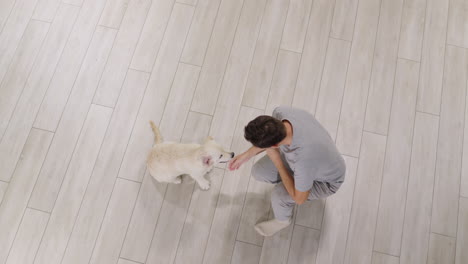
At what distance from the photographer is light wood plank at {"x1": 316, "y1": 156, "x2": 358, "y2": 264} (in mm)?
2016

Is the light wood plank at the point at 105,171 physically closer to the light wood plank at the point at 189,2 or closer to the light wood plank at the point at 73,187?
the light wood plank at the point at 73,187

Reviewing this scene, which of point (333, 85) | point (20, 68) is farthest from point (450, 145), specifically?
point (20, 68)

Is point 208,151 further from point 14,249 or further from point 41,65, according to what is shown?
point 41,65

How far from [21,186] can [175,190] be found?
1.00m

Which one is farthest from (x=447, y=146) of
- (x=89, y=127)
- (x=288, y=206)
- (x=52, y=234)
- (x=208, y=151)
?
(x=52, y=234)

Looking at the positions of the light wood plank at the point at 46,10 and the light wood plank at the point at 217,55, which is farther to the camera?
the light wood plank at the point at 46,10

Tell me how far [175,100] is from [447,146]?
1.84 metres

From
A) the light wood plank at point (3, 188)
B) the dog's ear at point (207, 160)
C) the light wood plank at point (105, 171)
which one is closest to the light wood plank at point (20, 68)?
the light wood plank at point (3, 188)

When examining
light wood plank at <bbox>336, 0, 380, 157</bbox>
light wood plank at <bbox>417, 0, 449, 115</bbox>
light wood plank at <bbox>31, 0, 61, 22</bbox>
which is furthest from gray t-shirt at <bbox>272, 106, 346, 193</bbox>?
light wood plank at <bbox>31, 0, 61, 22</bbox>

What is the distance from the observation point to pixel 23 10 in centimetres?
259

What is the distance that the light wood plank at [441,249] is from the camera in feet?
6.56

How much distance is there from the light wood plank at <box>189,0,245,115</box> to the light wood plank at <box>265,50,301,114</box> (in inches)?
9.9

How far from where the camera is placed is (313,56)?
241 cm

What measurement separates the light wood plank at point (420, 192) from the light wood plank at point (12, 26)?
115 inches
